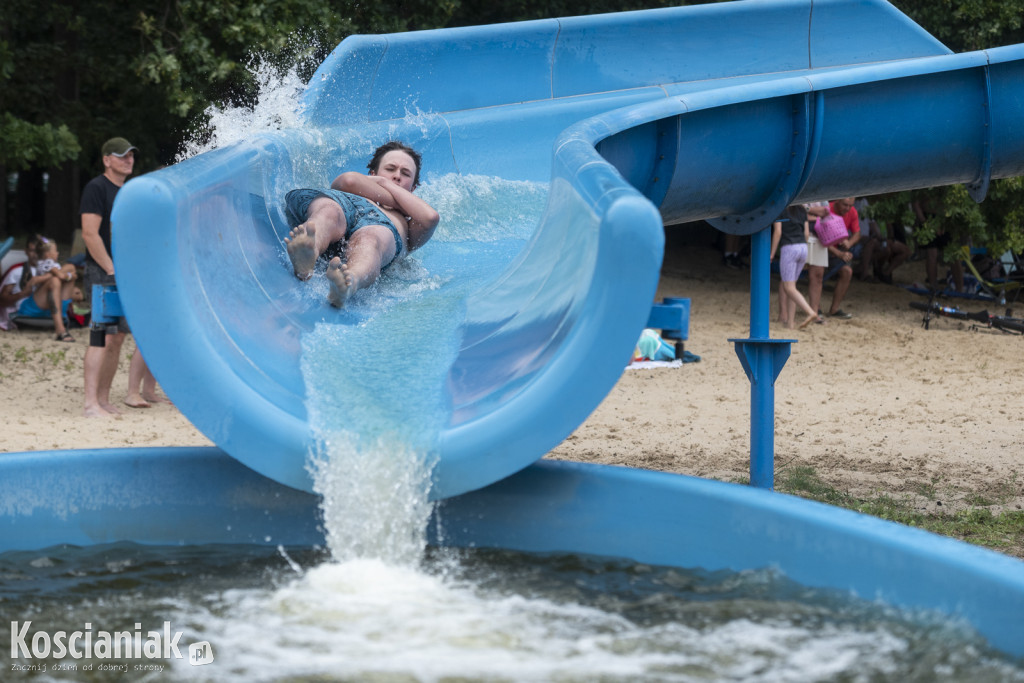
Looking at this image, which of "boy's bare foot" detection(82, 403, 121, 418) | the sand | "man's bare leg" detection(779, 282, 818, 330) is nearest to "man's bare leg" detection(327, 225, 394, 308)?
the sand

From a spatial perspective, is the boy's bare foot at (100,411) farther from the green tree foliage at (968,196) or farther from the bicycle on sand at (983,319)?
the green tree foliage at (968,196)

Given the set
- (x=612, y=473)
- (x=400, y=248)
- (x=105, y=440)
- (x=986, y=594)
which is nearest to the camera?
(x=986, y=594)

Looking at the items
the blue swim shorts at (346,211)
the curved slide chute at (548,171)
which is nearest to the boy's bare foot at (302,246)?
the curved slide chute at (548,171)

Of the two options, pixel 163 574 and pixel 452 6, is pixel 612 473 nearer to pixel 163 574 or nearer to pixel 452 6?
pixel 163 574

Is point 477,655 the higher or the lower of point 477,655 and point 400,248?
the lower

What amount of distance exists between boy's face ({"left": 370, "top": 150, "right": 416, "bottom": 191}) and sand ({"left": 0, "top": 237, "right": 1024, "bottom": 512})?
4.85 feet

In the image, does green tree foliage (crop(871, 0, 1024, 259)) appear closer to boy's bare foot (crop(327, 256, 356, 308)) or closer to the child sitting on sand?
the child sitting on sand

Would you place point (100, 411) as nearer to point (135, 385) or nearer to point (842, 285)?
point (135, 385)

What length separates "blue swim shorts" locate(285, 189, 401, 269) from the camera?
177 inches

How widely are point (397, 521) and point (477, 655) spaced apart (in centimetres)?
65

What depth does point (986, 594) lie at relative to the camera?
2.26 metres

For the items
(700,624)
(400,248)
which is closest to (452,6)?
(400,248)

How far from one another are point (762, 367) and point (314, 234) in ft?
5.84

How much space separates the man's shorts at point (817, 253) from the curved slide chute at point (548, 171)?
4513 mm
